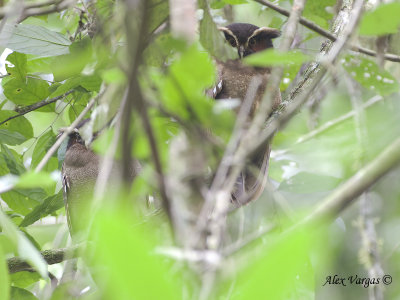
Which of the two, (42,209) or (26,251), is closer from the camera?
(26,251)

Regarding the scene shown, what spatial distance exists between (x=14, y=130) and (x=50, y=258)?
2.19ft

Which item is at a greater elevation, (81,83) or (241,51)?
(81,83)

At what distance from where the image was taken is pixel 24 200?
2.44m

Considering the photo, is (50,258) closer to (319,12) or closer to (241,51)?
(241,51)

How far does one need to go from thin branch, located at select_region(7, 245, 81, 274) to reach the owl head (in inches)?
58.6

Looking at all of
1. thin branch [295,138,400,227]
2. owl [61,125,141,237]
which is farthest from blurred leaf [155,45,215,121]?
owl [61,125,141,237]

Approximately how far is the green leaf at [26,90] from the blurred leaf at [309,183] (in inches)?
47.0

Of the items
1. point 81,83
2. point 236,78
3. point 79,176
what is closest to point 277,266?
point 81,83

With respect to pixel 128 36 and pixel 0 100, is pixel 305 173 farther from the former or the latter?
pixel 128 36

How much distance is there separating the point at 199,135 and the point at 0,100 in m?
1.94

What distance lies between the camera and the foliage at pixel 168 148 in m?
0.71

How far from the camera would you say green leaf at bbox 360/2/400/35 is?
0.99m

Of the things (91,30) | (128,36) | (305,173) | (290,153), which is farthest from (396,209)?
(128,36)

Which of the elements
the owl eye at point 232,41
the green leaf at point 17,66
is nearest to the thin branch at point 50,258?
the green leaf at point 17,66
